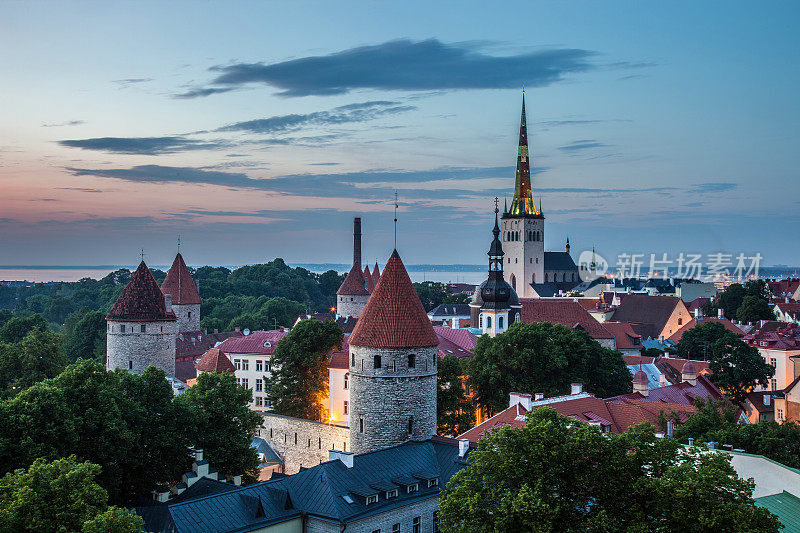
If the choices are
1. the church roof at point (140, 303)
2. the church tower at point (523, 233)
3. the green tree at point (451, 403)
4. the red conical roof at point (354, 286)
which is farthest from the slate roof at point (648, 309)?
the church roof at point (140, 303)

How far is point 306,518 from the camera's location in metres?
25.7

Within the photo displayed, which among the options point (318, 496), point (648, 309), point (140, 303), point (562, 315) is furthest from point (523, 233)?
point (318, 496)

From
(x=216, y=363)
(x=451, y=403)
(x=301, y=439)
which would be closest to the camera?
(x=301, y=439)

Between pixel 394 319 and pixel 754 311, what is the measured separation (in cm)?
7713

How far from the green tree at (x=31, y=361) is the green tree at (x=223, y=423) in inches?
809

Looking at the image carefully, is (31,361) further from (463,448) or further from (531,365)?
(463,448)

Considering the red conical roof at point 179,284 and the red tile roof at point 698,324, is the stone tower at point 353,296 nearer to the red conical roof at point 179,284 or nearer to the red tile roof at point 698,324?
the red conical roof at point 179,284

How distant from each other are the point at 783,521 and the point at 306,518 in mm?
13676

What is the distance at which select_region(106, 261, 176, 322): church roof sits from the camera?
1831 inches

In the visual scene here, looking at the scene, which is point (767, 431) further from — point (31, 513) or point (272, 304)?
point (272, 304)

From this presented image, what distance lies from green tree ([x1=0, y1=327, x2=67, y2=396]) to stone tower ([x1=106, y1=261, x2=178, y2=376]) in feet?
21.3

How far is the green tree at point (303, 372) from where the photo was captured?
46844 mm

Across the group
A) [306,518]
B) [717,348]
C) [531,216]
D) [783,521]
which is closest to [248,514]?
[306,518]

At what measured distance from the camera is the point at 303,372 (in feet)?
156
